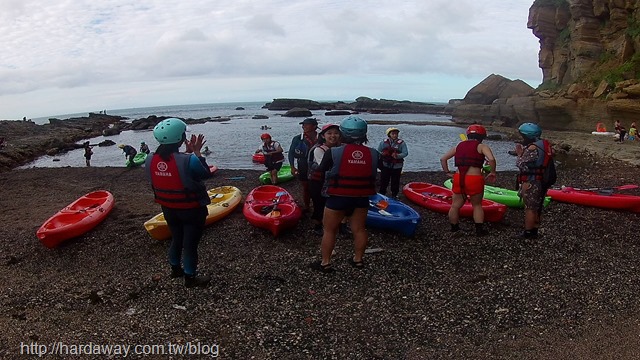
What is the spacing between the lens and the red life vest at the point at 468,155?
7.60 meters

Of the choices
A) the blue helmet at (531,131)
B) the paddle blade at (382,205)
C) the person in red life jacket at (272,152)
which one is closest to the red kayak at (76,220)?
the person in red life jacket at (272,152)

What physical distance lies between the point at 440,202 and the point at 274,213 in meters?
3.96

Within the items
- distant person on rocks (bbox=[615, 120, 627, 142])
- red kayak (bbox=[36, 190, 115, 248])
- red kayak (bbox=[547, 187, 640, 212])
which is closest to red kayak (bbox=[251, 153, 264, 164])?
red kayak (bbox=[36, 190, 115, 248])

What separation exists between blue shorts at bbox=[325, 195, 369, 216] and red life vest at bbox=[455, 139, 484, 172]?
250 centimetres

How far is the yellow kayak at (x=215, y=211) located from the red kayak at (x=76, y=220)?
4.25 ft

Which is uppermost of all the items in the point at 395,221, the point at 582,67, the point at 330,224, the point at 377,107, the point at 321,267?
the point at 582,67

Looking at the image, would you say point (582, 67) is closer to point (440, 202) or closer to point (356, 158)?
point (440, 202)

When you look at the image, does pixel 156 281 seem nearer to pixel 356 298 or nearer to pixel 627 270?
pixel 356 298

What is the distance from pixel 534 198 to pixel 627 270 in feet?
5.76

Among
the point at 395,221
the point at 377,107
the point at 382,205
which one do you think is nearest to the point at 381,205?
the point at 382,205

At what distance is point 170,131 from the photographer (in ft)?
17.8

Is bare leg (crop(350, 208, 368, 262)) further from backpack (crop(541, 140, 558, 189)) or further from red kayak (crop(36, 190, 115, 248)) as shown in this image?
→ red kayak (crop(36, 190, 115, 248))

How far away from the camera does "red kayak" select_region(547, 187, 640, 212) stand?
925 centimetres

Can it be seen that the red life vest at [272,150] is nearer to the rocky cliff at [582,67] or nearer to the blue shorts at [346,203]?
the blue shorts at [346,203]
